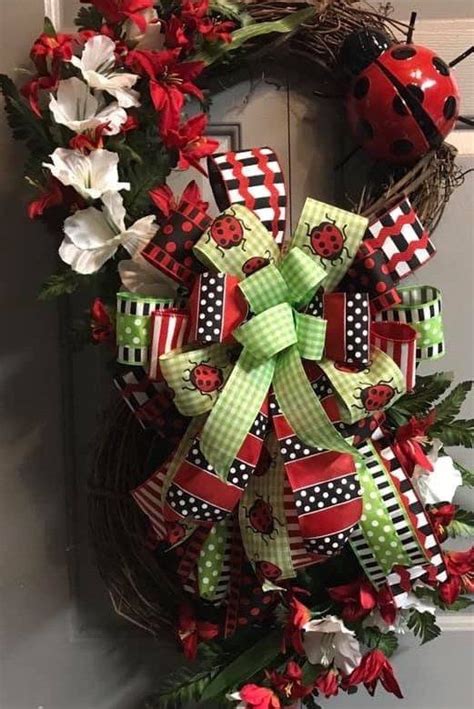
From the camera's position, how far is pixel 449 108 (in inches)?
38.7

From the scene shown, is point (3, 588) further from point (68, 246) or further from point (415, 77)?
point (415, 77)

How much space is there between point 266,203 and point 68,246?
0.22m

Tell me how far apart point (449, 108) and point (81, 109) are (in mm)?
412

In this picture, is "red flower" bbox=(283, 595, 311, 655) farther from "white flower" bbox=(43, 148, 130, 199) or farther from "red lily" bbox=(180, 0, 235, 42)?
"red lily" bbox=(180, 0, 235, 42)

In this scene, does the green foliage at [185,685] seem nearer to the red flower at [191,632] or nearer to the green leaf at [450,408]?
the red flower at [191,632]

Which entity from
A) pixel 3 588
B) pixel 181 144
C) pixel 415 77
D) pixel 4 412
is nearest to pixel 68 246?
pixel 181 144

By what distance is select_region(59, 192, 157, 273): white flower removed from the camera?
0.95m

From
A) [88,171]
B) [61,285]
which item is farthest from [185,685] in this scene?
[88,171]

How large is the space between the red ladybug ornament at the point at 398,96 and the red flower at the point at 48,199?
352mm

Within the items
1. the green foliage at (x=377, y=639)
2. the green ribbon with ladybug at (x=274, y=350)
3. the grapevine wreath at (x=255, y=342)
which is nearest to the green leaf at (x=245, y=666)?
the grapevine wreath at (x=255, y=342)

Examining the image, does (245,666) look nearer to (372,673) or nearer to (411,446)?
(372,673)

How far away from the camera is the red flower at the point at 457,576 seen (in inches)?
41.0

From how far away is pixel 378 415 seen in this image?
3.16ft

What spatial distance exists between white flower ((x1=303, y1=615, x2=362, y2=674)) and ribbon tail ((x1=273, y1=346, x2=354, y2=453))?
0.24 meters
